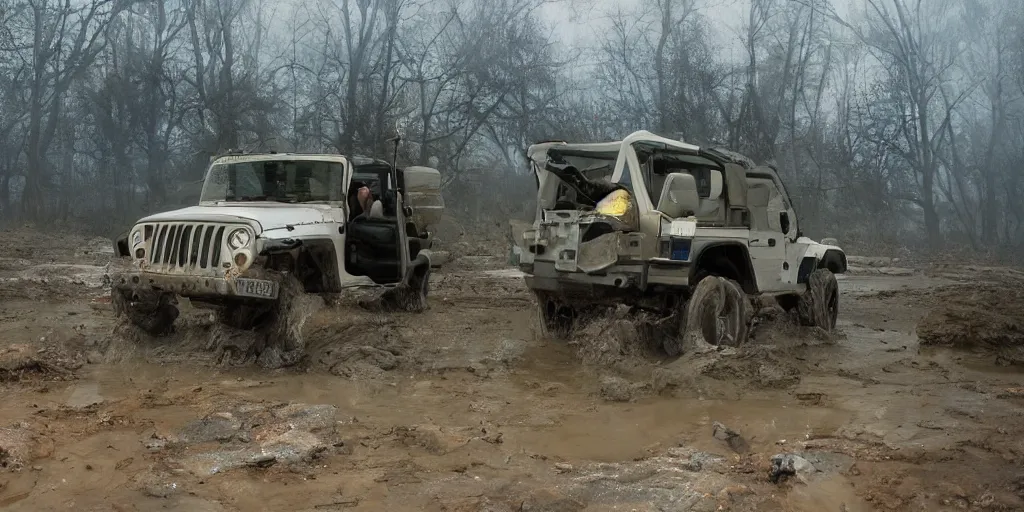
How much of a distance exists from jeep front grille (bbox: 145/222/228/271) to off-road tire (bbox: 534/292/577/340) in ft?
10.9

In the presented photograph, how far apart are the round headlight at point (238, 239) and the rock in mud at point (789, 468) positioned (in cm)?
478

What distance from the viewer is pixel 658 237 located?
23.8 feet

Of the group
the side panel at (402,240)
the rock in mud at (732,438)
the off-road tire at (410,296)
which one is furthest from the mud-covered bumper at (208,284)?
the rock in mud at (732,438)

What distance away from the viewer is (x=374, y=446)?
4.90 m

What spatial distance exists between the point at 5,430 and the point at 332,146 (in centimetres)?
2167

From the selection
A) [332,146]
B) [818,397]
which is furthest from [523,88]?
[818,397]

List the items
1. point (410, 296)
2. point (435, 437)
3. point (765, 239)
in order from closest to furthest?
point (435, 437) → point (765, 239) → point (410, 296)

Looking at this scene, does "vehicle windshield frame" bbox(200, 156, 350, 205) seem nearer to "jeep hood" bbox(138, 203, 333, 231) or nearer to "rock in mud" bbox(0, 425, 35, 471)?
"jeep hood" bbox(138, 203, 333, 231)

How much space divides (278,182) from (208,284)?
6.64 ft

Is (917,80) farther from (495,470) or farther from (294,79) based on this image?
(495,470)

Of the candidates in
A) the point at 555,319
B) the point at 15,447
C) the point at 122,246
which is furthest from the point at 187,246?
the point at 555,319

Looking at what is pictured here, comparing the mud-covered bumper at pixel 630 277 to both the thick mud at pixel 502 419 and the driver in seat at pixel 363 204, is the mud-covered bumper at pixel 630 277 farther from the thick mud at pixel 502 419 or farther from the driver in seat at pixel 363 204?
the driver in seat at pixel 363 204

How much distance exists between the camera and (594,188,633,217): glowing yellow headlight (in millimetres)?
7414

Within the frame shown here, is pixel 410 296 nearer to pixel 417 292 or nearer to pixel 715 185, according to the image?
pixel 417 292
